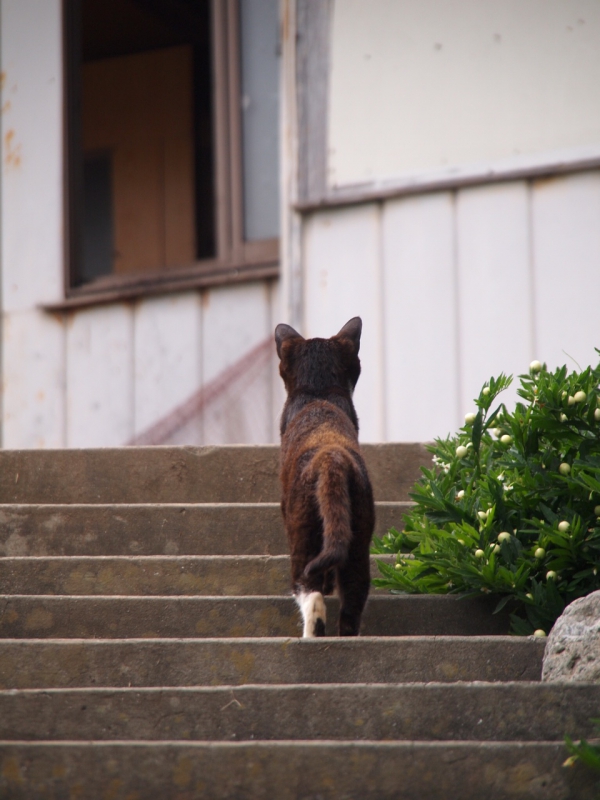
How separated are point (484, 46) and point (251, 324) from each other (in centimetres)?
227

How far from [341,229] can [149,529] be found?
2.40m

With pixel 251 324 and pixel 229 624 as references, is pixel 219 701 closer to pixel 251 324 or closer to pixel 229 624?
pixel 229 624

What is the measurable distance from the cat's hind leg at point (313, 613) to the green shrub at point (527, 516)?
33 cm

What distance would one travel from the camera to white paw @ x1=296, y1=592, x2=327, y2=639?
335cm

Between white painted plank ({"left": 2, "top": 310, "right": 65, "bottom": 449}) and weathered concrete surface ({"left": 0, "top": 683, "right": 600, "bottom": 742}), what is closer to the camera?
weathered concrete surface ({"left": 0, "top": 683, "right": 600, "bottom": 742})

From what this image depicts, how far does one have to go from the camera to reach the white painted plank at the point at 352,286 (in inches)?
231

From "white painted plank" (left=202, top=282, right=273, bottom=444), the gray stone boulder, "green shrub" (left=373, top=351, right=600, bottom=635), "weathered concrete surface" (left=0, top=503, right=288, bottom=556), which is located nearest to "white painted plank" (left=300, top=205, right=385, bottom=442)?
"white painted plank" (left=202, top=282, right=273, bottom=444)

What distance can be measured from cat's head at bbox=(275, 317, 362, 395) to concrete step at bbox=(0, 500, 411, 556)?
1.76 feet

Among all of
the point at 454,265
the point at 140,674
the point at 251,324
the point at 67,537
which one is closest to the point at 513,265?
the point at 454,265

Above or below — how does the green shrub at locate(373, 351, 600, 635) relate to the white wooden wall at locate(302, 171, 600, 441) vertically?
below

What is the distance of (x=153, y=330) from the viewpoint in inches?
287

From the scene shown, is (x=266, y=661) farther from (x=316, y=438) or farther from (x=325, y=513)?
(x=316, y=438)

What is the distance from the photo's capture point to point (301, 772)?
251cm

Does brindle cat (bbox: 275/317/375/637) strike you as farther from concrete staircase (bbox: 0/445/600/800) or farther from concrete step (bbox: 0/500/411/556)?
concrete step (bbox: 0/500/411/556)
